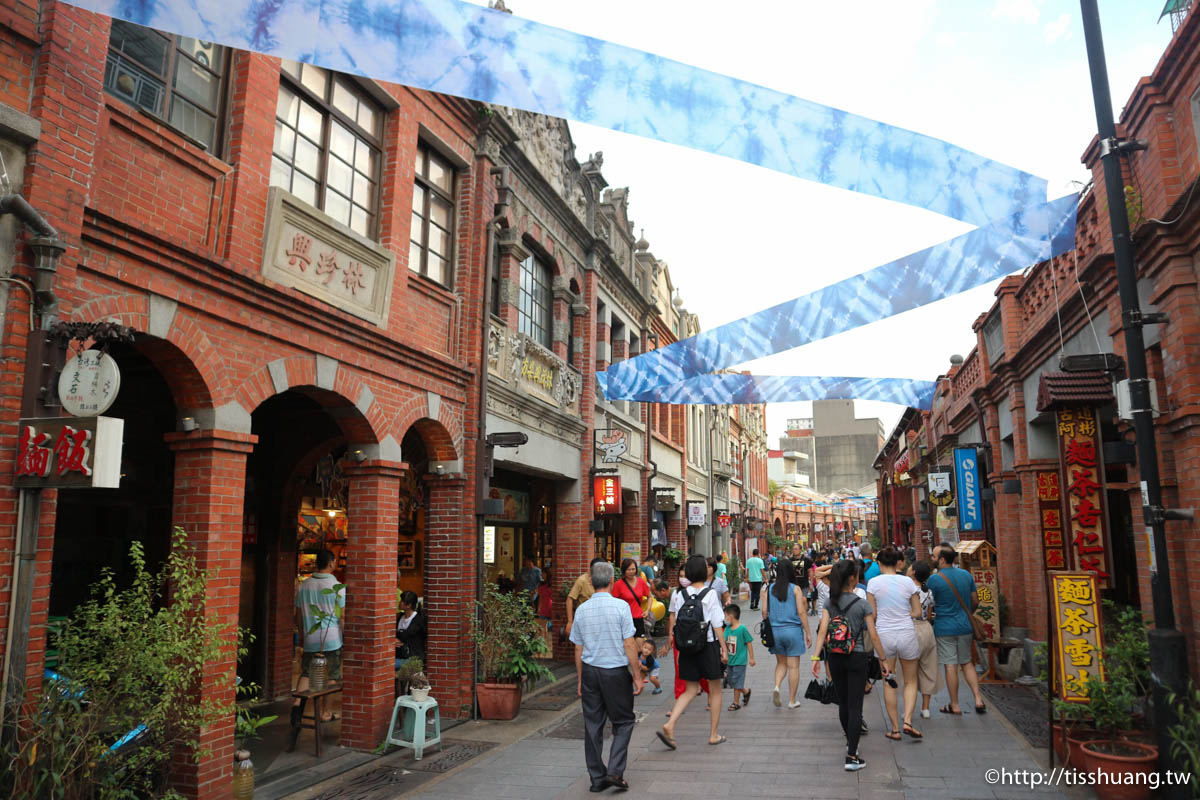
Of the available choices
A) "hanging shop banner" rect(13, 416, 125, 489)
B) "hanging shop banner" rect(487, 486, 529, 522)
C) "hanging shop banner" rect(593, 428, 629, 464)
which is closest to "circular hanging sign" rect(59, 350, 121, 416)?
"hanging shop banner" rect(13, 416, 125, 489)

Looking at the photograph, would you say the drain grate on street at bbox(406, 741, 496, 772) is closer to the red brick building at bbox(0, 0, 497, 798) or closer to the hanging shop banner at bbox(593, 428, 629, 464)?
the red brick building at bbox(0, 0, 497, 798)

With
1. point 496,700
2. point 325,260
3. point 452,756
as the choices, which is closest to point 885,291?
point 325,260

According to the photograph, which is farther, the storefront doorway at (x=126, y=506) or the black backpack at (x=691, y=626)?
the storefront doorway at (x=126, y=506)

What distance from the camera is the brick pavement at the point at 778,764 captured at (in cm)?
662

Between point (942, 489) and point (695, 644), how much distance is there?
35.0ft

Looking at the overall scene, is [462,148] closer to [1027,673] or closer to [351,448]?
[351,448]

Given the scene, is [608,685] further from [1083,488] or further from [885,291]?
[885,291]

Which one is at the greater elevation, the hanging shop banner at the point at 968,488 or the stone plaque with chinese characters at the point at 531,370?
the stone plaque with chinese characters at the point at 531,370

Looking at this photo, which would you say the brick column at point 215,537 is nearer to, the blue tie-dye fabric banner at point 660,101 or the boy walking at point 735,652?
the blue tie-dye fabric banner at point 660,101

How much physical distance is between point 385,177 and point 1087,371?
8082 millimetres

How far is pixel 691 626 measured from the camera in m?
7.80

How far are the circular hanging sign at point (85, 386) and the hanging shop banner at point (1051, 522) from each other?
10237mm

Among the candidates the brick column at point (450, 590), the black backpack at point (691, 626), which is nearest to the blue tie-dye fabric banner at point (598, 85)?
the black backpack at point (691, 626)

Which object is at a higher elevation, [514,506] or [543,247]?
[543,247]
